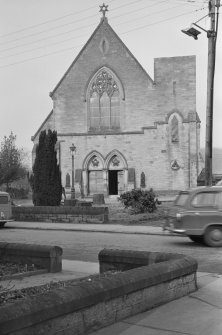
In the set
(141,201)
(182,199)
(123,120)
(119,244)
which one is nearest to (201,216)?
(182,199)

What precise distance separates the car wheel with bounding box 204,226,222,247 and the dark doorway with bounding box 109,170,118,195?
1323 inches

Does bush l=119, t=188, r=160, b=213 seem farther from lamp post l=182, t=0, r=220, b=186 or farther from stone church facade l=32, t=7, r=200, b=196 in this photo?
stone church facade l=32, t=7, r=200, b=196

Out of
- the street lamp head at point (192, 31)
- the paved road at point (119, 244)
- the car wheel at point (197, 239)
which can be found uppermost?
the street lamp head at point (192, 31)

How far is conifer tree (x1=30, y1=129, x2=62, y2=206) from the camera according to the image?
29797 mm

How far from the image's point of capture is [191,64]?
1857 inches

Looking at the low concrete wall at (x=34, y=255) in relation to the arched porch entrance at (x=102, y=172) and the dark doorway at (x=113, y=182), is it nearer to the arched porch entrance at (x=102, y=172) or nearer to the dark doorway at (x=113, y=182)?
the arched porch entrance at (x=102, y=172)

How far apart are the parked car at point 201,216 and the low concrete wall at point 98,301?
22.7 feet

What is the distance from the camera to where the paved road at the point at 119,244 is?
40.1 ft

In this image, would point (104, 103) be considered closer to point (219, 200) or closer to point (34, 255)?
Answer: point (219, 200)

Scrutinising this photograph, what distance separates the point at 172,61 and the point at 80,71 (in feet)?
28.4

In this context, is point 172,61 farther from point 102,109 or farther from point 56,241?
point 56,241

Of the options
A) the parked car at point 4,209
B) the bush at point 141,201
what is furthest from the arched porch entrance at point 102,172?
the parked car at point 4,209

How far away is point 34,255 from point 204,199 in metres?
6.84

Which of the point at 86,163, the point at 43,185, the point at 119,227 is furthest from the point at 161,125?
the point at 119,227
